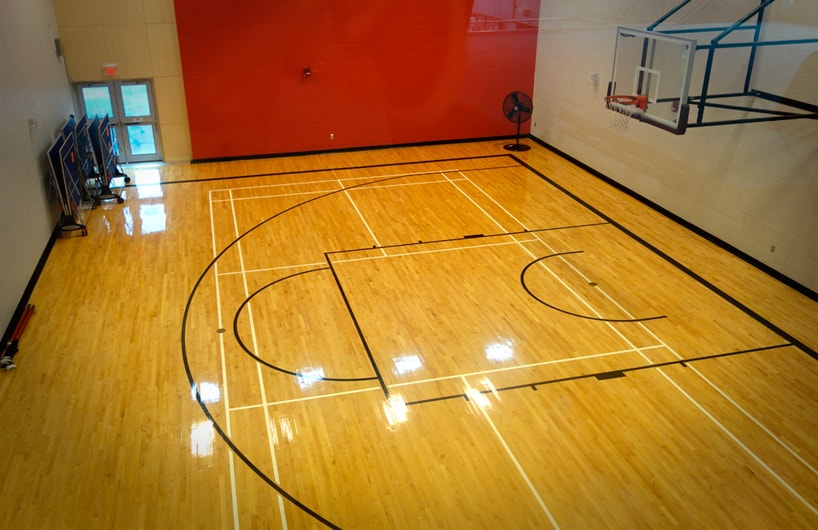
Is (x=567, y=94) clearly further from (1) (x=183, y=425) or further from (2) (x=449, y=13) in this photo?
(1) (x=183, y=425)

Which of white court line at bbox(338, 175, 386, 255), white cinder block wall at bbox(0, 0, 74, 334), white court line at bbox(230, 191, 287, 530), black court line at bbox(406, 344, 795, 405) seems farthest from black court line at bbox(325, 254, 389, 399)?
white cinder block wall at bbox(0, 0, 74, 334)

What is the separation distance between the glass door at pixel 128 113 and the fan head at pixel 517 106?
6816 millimetres

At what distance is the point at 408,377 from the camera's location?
22.4 feet

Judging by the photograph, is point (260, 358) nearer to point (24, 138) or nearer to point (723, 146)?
point (24, 138)

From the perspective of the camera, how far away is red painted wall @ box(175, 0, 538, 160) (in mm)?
12875

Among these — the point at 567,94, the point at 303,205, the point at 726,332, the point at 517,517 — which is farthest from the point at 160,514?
the point at 567,94

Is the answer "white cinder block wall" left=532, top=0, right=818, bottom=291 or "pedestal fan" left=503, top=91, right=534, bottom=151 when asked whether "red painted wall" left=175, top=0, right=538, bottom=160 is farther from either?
"white cinder block wall" left=532, top=0, right=818, bottom=291

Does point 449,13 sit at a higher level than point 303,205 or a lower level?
higher

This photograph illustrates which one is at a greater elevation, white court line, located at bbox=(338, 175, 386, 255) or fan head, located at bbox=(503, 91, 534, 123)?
fan head, located at bbox=(503, 91, 534, 123)

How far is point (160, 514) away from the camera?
5188 mm

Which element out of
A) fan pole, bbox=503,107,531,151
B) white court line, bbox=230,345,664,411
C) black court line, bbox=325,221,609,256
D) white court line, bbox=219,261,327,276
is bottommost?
white court line, bbox=230,345,664,411

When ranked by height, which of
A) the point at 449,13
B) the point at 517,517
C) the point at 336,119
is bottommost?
the point at 517,517

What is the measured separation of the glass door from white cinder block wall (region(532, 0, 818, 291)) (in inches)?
314

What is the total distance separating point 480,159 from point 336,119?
9.86 feet
